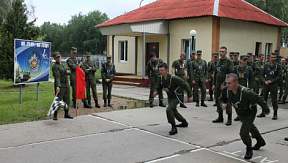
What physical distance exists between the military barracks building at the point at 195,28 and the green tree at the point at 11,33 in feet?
17.3

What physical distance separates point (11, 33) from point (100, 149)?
529 inches

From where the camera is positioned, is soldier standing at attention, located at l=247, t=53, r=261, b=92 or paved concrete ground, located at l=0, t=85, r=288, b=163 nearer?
paved concrete ground, located at l=0, t=85, r=288, b=163

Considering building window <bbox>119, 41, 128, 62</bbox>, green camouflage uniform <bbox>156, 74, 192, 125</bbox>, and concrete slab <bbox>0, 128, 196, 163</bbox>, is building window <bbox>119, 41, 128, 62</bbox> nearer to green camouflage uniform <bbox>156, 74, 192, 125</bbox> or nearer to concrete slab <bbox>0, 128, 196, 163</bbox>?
green camouflage uniform <bbox>156, 74, 192, 125</bbox>

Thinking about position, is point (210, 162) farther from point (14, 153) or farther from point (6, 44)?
point (6, 44)

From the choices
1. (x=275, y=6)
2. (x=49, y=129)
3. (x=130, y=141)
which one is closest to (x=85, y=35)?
(x=275, y=6)

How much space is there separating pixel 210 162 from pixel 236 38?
14.7 metres

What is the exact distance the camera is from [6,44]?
640 inches

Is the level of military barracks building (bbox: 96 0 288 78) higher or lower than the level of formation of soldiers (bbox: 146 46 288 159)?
higher

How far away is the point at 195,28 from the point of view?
1792cm

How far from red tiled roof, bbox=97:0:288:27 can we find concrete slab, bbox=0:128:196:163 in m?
11.7

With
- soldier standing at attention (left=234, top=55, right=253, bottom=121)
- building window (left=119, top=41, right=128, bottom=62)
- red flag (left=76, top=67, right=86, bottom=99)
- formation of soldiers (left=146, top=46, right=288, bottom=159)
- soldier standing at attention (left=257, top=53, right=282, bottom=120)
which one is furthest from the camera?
building window (left=119, top=41, right=128, bottom=62)

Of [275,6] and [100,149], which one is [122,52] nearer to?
[275,6]

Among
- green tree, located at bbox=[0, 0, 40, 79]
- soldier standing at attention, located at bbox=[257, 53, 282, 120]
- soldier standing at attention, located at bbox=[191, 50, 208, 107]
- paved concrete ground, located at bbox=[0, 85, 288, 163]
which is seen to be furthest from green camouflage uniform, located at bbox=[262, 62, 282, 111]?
green tree, located at bbox=[0, 0, 40, 79]

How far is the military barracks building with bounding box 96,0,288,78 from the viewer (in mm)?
17406
